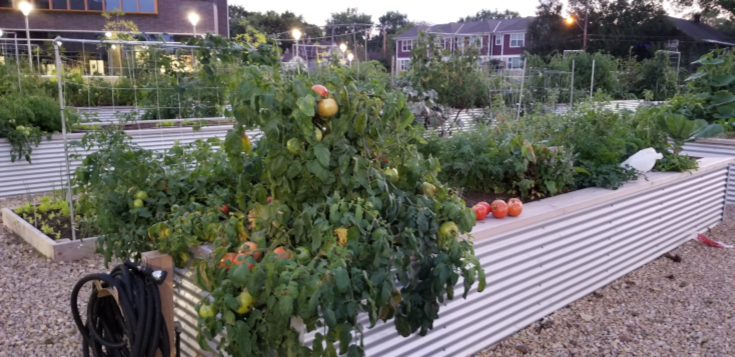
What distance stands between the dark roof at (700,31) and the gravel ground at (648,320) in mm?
33138

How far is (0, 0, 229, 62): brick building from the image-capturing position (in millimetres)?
24422

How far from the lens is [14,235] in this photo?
521cm

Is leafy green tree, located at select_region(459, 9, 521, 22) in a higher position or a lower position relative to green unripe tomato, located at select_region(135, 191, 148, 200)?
higher

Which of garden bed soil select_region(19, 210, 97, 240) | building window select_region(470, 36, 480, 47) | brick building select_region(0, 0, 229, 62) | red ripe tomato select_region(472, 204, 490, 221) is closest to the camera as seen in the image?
red ripe tomato select_region(472, 204, 490, 221)

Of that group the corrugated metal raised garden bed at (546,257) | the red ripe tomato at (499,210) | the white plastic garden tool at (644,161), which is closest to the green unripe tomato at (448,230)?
the corrugated metal raised garden bed at (546,257)

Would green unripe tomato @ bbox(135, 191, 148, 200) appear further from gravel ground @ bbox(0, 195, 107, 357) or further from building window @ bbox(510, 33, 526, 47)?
building window @ bbox(510, 33, 526, 47)

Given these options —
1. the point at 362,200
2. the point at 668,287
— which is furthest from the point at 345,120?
the point at 668,287

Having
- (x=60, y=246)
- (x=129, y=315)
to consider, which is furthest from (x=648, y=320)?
(x=60, y=246)

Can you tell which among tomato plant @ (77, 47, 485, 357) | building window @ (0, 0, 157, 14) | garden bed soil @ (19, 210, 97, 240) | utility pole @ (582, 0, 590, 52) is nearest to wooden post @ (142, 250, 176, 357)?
tomato plant @ (77, 47, 485, 357)

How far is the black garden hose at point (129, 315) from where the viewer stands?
7.31 ft

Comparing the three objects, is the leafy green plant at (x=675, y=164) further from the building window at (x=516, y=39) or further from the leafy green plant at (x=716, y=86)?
the building window at (x=516, y=39)

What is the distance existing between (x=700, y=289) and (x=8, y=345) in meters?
4.44

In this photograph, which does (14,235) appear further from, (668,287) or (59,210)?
(668,287)

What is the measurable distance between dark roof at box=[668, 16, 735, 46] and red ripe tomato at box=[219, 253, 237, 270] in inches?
1422
